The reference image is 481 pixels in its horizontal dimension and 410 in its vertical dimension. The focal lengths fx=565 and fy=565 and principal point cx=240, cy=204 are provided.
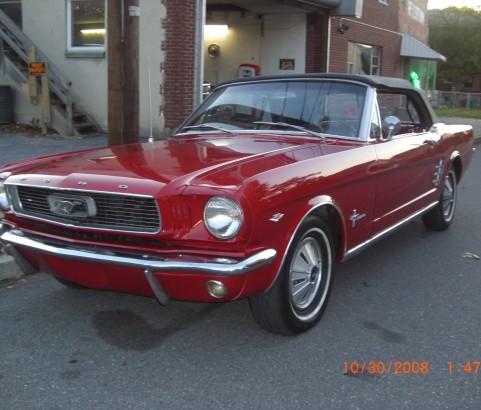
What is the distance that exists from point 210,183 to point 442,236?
3845mm

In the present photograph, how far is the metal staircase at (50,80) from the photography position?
35.7 feet

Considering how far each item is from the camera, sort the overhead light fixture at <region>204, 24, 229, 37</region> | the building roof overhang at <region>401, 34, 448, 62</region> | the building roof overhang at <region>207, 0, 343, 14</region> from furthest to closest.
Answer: the building roof overhang at <region>401, 34, 448, 62</region>, the overhead light fixture at <region>204, 24, 229, 37</region>, the building roof overhang at <region>207, 0, 343, 14</region>

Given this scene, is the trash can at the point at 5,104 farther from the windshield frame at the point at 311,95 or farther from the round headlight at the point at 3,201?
the round headlight at the point at 3,201

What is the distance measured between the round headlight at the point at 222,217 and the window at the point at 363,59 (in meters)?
14.3

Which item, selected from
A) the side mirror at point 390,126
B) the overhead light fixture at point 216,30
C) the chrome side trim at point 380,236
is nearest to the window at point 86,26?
the overhead light fixture at point 216,30

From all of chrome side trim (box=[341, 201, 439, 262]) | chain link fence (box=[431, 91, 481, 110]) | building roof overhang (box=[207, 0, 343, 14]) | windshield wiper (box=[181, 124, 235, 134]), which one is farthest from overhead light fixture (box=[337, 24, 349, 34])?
chain link fence (box=[431, 91, 481, 110])

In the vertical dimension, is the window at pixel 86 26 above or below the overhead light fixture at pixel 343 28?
below

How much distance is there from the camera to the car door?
431 cm

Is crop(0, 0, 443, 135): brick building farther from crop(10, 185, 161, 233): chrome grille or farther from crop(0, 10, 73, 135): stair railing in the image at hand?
crop(10, 185, 161, 233): chrome grille

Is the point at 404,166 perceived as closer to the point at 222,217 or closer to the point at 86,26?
the point at 222,217

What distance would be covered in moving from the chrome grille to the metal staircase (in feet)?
25.6

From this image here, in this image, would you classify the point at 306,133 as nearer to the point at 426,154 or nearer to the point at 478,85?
the point at 426,154

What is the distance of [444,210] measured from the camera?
611 cm

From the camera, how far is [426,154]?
5.10 m
